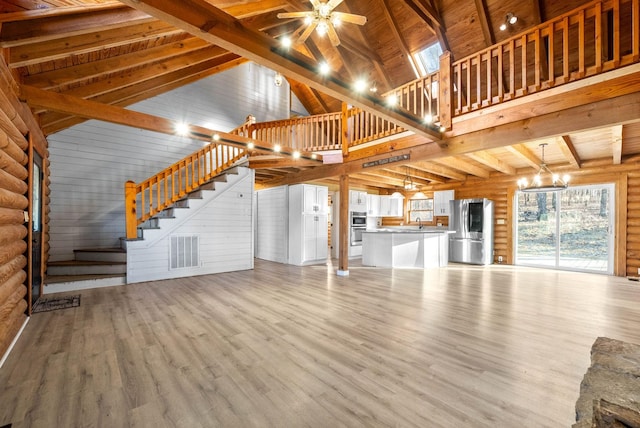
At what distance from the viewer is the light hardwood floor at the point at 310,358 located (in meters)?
1.75

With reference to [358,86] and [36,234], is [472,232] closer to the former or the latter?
[358,86]

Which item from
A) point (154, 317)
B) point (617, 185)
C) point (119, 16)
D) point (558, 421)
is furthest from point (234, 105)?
point (617, 185)

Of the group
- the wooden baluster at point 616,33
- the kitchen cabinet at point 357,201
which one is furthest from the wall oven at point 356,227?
the wooden baluster at point 616,33

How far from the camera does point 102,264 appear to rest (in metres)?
5.13

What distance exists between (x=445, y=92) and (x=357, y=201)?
544 cm

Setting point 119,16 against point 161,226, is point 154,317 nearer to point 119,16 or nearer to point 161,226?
point 161,226

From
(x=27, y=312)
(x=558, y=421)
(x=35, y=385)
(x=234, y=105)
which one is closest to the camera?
(x=558, y=421)

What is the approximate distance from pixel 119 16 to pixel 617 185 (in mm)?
9385

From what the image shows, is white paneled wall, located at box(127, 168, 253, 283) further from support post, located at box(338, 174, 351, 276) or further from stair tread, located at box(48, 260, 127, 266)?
support post, located at box(338, 174, 351, 276)

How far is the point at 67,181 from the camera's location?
18.5 ft

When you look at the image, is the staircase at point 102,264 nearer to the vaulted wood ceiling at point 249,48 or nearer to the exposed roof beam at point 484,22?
the vaulted wood ceiling at point 249,48

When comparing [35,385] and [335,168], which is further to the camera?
[335,168]

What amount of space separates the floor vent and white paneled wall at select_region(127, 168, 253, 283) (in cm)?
4

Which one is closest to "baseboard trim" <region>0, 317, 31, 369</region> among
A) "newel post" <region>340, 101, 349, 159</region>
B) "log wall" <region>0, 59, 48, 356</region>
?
"log wall" <region>0, 59, 48, 356</region>
